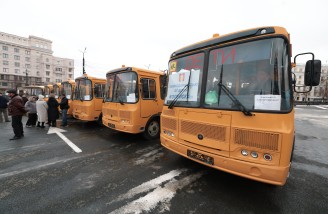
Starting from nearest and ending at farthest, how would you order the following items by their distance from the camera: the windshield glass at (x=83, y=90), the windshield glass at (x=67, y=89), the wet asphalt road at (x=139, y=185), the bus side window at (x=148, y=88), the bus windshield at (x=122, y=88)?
1. the wet asphalt road at (x=139, y=185)
2. the bus windshield at (x=122, y=88)
3. the bus side window at (x=148, y=88)
4. the windshield glass at (x=83, y=90)
5. the windshield glass at (x=67, y=89)

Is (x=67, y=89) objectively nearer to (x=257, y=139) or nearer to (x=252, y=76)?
(x=252, y=76)

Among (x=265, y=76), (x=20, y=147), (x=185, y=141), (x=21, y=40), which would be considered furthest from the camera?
(x=21, y=40)

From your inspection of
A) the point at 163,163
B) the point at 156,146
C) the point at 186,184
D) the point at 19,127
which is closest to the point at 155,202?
the point at 186,184

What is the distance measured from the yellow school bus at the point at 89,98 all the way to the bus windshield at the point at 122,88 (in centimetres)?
181

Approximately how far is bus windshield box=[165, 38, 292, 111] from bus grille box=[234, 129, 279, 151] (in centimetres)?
39

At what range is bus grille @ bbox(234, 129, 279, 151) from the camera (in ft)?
8.39

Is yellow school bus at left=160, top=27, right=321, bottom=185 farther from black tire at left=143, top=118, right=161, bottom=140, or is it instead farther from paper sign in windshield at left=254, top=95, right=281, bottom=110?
black tire at left=143, top=118, right=161, bottom=140

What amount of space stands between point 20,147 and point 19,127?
5.23 ft

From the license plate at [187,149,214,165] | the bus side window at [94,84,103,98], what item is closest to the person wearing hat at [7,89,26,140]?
the bus side window at [94,84,103,98]

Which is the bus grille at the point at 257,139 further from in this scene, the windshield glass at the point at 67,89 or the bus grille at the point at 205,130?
the windshield glass at the point at 67,89

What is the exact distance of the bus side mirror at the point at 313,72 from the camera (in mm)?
2811

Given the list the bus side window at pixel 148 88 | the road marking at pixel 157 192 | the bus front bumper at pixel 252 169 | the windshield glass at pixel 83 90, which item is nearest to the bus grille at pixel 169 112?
the bus front bumper at pixel 252 169

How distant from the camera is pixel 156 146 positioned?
5.93 m

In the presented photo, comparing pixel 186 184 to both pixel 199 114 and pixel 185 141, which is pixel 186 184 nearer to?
pixel 185 141
